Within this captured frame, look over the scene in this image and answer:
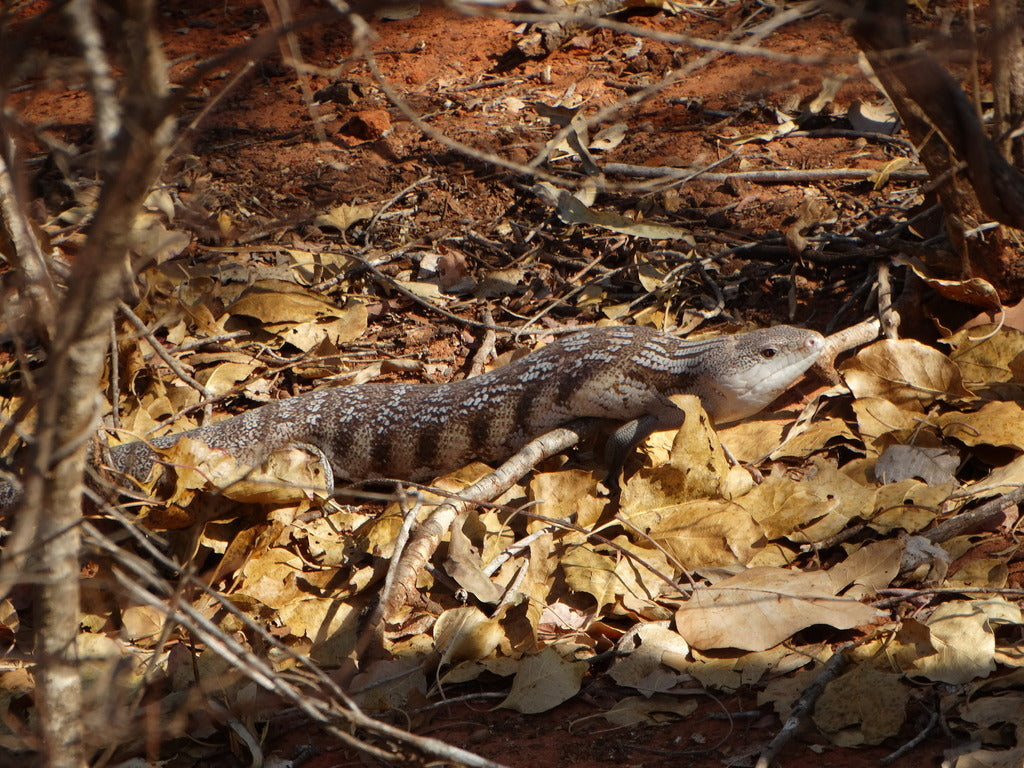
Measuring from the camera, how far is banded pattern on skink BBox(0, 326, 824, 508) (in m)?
4.56

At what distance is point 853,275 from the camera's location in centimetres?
527

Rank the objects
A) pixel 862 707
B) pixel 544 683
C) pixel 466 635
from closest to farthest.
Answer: pixel 862 707 → pixel 544 683 → pixel 466 635

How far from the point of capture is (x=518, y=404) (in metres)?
4.80

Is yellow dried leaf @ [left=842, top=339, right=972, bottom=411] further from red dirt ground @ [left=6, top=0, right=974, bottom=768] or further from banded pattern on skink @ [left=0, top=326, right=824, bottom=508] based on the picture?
red dirt ground @ [left=6, top=0, right=974, bottom=768]

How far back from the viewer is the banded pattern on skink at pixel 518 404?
456 cm

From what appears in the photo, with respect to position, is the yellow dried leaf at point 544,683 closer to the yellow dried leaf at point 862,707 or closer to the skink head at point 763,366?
the yellow dried leaf at point 862,707

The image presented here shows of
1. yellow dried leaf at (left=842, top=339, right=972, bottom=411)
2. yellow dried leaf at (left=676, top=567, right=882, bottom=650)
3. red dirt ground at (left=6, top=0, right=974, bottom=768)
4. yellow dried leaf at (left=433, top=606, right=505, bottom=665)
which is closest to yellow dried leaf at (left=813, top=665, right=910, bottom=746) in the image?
yellow dried leaf at (left=676, top=567, right=882, bottom=650)

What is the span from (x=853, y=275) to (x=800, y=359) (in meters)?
1.04

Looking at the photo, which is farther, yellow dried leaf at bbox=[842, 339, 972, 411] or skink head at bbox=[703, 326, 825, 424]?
skink head at bbox=[703, 326, 825, 424]

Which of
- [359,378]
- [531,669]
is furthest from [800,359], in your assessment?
[359,378]

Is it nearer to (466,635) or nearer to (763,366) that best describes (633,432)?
(763,366)

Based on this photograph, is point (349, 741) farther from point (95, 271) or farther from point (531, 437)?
point (531, 437)

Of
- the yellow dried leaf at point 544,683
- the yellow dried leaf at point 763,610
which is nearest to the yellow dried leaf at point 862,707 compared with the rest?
the yellow dried leaf at point 763,610

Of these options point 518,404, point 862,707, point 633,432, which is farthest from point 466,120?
point 862,707
